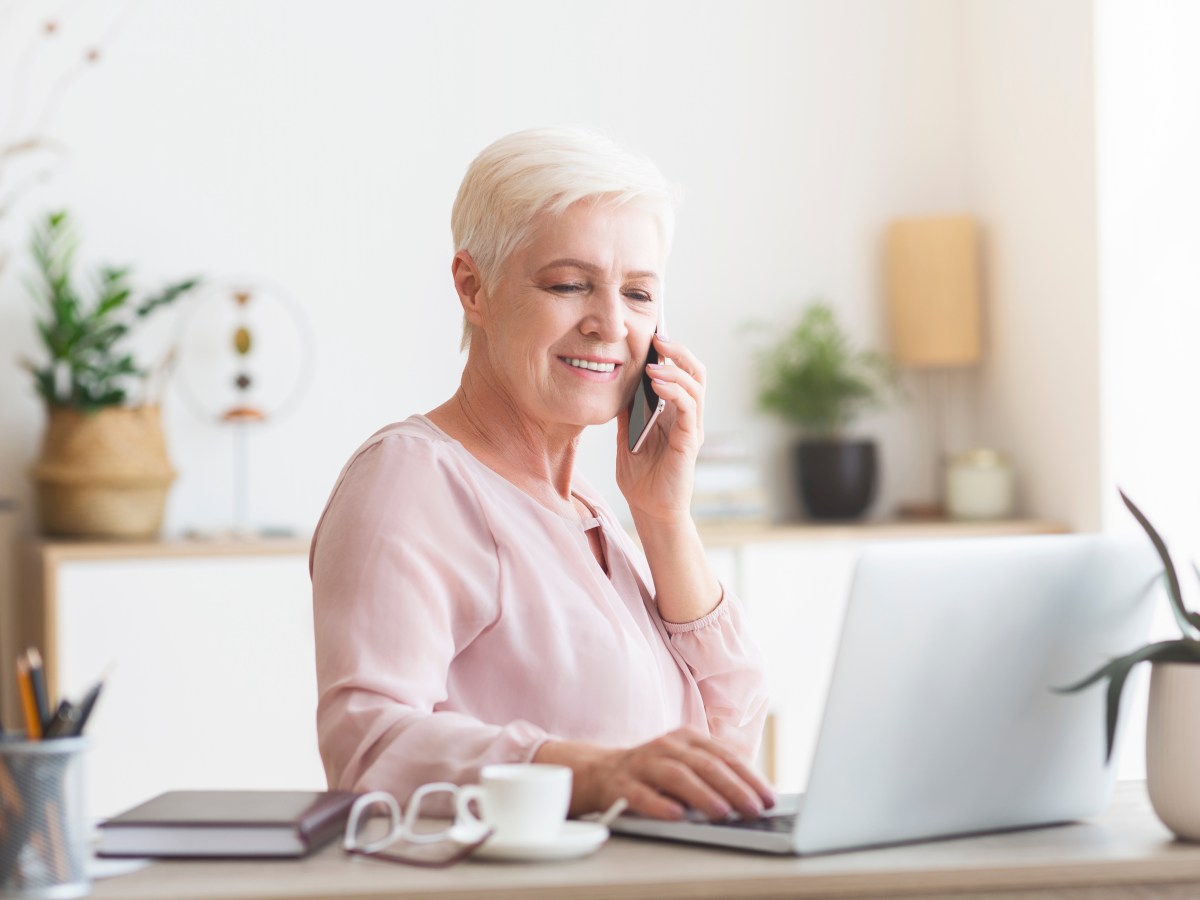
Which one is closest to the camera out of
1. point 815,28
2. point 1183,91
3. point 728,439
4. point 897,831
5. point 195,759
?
point 897,831

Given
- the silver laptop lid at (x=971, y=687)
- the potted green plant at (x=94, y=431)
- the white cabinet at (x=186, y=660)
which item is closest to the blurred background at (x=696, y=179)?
the potted green plant at (x=94, y=431)

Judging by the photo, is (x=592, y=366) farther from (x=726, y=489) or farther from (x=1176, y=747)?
(x=726, y=489)

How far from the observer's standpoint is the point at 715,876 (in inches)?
41.2

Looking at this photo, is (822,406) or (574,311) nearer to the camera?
(574,311)

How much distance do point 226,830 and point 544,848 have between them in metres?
0.25

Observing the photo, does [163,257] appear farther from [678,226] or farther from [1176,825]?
[1176,825]

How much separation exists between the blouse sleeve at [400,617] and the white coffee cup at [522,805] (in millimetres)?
189

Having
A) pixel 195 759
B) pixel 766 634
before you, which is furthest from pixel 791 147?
pixel 195 759

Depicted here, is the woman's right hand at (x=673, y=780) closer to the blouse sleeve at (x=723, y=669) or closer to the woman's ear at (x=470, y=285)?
the blouse sleeve at (x=723, y=669)

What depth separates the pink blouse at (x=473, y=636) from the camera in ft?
4.55

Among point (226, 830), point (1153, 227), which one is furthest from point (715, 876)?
point (1153, 227)

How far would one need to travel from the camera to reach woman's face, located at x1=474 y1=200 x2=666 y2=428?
170 centimetres

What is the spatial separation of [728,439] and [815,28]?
1208 millimetres

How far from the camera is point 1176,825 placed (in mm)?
1208
